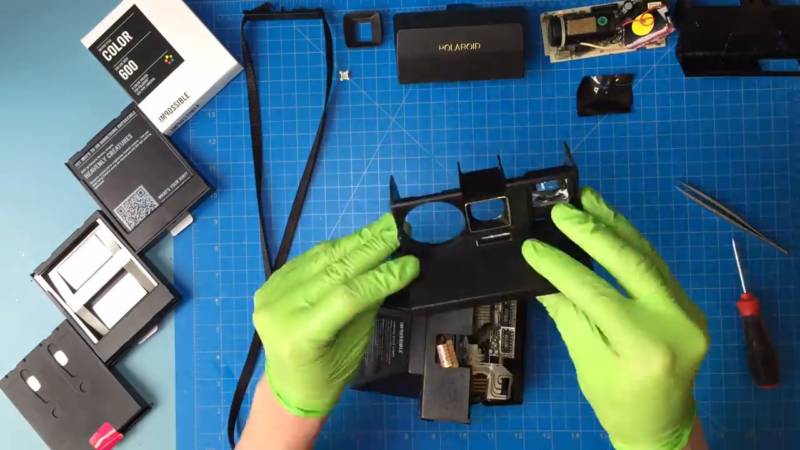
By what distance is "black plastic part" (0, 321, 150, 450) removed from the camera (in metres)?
1.44

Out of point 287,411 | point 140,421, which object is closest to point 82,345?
point 140,421

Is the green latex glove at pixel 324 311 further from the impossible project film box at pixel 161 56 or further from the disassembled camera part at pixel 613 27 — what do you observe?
the disassembled camera part at pixel 613 27

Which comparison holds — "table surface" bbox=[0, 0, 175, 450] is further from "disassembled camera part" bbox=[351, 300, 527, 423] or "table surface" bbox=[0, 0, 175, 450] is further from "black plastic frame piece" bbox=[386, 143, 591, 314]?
"black plastic frame piece" bbox=[386, 143, 591, 314]

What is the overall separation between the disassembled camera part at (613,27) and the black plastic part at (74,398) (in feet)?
4.79

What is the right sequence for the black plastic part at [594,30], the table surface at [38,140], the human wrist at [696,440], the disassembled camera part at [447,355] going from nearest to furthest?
the human wrist at [696,440] < the disassembled camera part at [447,355] < the black plastic part at [594,30] < the table surface at [38,140]

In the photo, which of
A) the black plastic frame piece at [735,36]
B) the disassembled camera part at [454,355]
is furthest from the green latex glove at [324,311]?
the black plastic frame piece at [735,36]

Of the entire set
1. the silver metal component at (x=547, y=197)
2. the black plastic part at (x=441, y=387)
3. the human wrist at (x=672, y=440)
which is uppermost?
the silver metal component at (x=547, y=197)

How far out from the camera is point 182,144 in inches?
58.0

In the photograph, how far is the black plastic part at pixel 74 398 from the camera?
1.44 metres

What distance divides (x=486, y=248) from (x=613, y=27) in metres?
0.76

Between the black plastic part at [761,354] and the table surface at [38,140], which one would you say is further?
the table surface at [38,140]

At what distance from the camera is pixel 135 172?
1.44 m

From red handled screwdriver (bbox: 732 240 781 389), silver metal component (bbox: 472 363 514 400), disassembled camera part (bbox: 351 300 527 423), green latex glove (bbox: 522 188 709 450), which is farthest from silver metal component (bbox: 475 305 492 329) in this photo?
red handled screwdriver (bbox: 732 240 781 389)

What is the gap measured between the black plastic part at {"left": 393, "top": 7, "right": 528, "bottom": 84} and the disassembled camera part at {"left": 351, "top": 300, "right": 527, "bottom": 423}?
1.96ft
